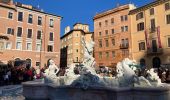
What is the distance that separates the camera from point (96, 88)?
7184 mm

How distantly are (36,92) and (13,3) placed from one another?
31.9 meters

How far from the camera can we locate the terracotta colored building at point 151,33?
3284cm

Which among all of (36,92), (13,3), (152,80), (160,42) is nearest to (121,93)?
(152,80)

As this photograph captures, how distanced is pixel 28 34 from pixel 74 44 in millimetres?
22396

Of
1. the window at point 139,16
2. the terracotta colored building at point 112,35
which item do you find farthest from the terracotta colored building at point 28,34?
the window at point 139,16

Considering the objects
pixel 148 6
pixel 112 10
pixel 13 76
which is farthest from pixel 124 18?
pixel 13 76

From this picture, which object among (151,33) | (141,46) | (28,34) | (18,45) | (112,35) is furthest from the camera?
(112,35)

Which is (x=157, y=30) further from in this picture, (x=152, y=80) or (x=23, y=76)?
(x=152, y=80)

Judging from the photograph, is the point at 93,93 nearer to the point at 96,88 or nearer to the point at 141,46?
the point at 96,88

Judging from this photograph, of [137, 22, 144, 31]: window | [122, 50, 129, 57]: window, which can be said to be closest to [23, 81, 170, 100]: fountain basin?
[137, 22, 144, 31]: window

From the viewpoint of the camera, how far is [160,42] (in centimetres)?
3334

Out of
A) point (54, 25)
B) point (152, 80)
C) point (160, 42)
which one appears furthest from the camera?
point (54, 25)

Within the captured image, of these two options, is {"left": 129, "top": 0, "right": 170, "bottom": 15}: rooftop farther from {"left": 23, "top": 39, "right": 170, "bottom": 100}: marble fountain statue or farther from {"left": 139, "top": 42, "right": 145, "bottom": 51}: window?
{"left": 23, "top": 39, "right": 170, "bottom": 100}: marble fountain statue

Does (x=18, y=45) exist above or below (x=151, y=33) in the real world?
below
